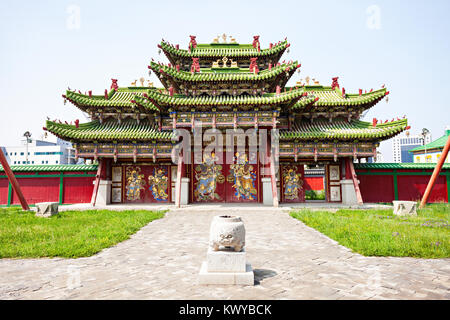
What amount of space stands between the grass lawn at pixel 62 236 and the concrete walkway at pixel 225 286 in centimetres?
36

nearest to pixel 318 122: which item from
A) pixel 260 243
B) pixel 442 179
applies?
A: pixel 442 179

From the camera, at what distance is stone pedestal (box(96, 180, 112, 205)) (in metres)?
16.3

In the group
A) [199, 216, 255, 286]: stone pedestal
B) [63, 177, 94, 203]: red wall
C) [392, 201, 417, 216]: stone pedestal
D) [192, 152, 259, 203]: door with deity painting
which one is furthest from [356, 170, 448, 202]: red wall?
[63, 177, 94, 203]: red wall

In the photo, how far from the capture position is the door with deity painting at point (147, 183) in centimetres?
1720

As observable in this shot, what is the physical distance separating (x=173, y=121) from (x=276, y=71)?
6.58 metres

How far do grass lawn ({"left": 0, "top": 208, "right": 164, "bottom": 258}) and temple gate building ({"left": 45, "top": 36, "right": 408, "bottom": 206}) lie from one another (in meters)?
5.48

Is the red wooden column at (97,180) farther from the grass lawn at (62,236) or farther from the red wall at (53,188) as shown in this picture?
the grass lawn at (62,236)

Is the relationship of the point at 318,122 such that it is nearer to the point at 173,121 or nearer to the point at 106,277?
the point at 173,121

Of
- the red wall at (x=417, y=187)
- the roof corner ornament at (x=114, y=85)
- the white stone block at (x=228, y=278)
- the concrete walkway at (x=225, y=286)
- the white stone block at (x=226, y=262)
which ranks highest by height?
the roof corner ornament at (x=114, y=85)

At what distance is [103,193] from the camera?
16391mm

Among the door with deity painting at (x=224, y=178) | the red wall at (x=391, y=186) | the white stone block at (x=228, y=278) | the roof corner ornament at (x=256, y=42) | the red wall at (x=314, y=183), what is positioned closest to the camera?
the white stone block at (x=228, y=278)

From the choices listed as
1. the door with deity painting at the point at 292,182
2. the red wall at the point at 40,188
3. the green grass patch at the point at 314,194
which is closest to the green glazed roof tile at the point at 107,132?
the red wall at the point at 40,188

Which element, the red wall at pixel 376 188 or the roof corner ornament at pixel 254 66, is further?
the red wall at pixel 376 188

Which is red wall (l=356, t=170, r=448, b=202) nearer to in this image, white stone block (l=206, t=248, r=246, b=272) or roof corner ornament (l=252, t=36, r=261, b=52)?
roof corner ornament (l=252, t=36, r=261, b=52)
